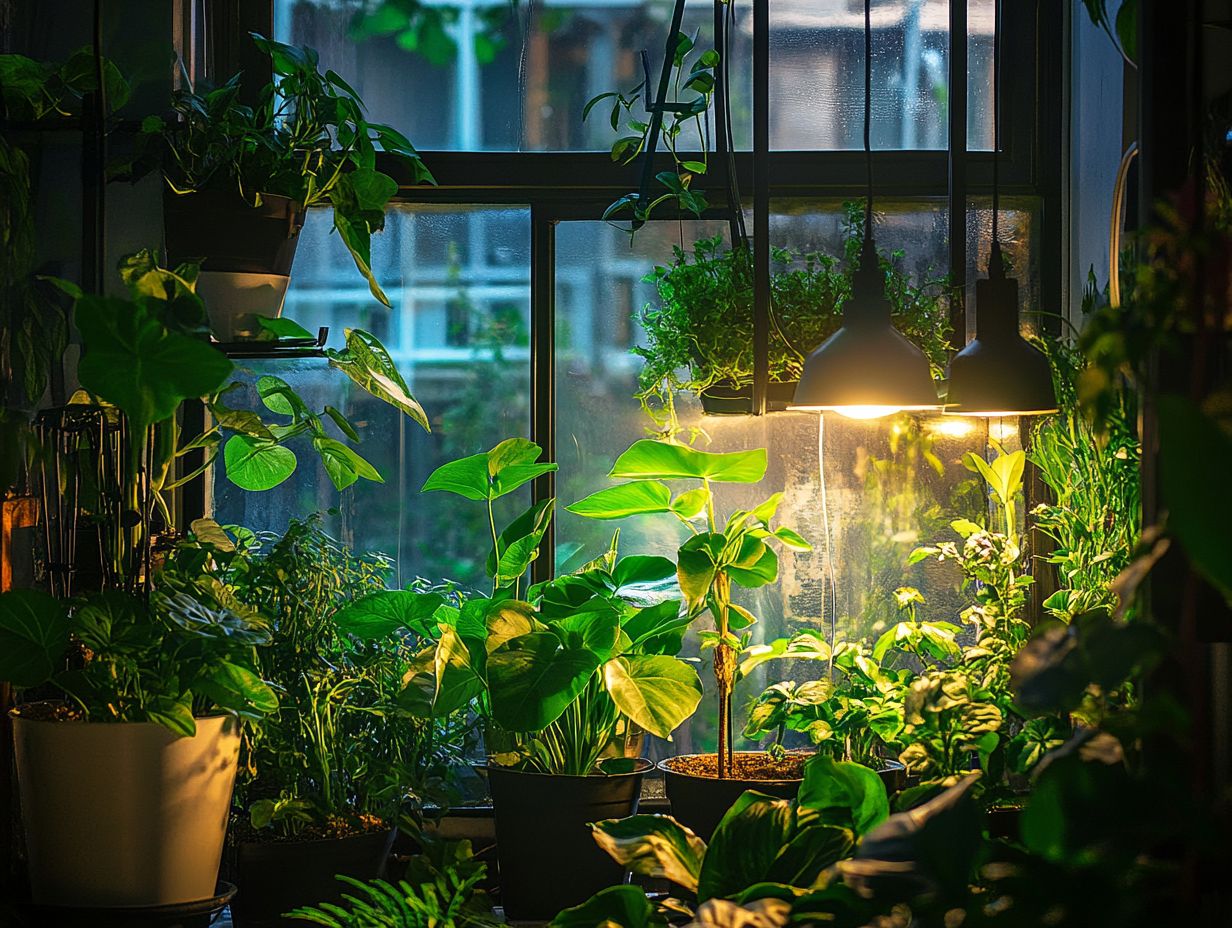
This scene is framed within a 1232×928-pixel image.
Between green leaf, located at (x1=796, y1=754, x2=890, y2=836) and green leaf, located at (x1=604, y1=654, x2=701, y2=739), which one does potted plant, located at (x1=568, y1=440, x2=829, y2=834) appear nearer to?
green leaf, located at (x1=604, y1=654, x2=701, y2=739)

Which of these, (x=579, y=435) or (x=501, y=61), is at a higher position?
(x=501, y=61)

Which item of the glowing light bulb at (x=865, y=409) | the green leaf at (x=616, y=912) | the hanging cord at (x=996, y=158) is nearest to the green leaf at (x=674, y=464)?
the glowing light bulb at (x=865, y=409)

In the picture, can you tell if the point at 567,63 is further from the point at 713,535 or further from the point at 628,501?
the point at 713,535

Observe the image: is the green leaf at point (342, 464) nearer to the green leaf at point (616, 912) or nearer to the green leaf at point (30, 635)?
the green leaf at point (30, 635)

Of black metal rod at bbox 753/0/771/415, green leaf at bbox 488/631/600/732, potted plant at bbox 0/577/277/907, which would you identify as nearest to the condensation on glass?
black metal rod at bbox 753/0/771/415

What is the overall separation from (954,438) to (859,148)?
20.4 inches

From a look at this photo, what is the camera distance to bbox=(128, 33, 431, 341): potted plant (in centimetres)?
156

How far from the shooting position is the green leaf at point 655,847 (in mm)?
1076

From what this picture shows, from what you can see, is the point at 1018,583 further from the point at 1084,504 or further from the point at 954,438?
the point at 954,438

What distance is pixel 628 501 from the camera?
1798 millimetres

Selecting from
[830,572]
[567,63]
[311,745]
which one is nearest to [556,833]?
[311,745]

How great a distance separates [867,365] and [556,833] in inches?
29.5

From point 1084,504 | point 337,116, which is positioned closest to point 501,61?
point 337,116

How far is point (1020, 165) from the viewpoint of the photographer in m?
2.03
